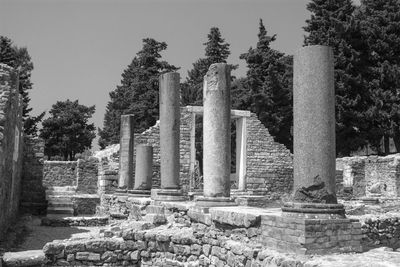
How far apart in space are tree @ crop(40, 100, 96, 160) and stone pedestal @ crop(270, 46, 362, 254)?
39.1 meters

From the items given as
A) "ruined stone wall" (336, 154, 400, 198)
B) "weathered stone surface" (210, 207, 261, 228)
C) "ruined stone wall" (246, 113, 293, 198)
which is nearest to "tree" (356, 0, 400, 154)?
"ruined stone wall" (336, 154, 400, 198)

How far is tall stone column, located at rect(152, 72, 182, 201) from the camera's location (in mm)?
12031

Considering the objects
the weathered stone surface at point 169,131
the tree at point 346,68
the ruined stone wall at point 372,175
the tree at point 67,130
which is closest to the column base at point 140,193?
the weathered stone surface at point 169,131

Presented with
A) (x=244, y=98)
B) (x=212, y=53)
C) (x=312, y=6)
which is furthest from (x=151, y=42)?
(x=312, y=6)

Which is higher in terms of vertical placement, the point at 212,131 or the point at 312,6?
the point at 312,6

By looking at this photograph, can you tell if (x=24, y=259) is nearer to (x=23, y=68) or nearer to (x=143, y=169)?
(x=143, y=169)

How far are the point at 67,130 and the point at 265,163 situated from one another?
87.2 ft

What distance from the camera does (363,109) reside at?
103 feet

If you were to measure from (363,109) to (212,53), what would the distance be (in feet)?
44.1

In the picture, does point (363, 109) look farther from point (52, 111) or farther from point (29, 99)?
point (52, 111)

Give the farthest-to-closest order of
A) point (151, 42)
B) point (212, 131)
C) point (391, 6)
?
1. point (151, 42)
2. point (391, 6)
3. point (212, 131)

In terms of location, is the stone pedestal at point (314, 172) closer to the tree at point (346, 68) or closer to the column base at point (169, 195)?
the column base at point (169, 195)

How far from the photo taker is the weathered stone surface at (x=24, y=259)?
725cm

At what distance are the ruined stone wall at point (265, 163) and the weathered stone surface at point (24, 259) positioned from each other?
15.1 meters
